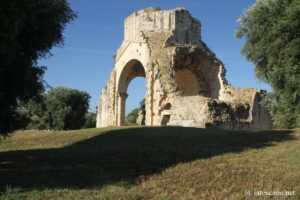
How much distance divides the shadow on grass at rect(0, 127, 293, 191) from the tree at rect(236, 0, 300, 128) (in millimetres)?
1683

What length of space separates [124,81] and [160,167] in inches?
1044

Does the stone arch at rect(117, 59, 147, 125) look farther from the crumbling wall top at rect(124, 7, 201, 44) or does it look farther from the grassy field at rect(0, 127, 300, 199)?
the grassy field at rect(0, 127, 300, 199)

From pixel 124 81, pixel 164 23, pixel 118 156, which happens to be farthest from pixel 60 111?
pixel 118 156

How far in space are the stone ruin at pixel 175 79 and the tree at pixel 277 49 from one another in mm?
6526

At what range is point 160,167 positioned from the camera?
466 inches

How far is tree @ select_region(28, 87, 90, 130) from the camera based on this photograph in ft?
164

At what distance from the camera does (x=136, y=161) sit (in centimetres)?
1244

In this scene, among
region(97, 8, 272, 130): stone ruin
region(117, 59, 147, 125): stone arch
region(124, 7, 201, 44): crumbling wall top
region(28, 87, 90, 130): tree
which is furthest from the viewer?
region(28, 87, 90, 130): tree

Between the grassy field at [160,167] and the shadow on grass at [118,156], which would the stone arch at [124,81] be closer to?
the shadow on grass at [118,156]

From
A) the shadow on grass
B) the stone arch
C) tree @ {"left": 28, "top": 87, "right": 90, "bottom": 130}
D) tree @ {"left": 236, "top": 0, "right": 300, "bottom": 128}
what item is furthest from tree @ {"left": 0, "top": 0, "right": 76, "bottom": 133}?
tree @ {"left": 28, "top": 87, "right": 90, "bottom": 130}

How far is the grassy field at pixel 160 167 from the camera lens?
9906 mm

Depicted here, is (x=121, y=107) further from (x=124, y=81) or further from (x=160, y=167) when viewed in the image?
(x=160, y=167)

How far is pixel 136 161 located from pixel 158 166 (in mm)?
800

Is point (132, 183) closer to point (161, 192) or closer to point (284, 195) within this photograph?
point (161, 192)
